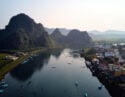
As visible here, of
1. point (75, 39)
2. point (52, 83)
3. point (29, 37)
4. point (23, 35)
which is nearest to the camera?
point (52, 83)

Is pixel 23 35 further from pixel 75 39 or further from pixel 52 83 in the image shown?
pixel 52 83

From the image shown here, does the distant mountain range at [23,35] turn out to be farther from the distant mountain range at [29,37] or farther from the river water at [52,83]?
the river water at [52,83]

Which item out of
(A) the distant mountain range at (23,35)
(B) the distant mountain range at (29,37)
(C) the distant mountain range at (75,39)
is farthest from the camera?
(C) the distant mountain range at (75,39)

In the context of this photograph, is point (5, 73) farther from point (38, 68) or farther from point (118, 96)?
point (118, 96)

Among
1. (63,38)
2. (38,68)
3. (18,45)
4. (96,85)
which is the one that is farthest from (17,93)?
(63,38)

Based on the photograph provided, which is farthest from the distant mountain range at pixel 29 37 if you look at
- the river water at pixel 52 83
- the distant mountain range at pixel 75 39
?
the river water at pixel 52 83

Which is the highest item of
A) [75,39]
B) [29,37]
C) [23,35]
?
[23,35]

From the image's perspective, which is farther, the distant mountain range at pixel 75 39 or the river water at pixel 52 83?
the distant mountain range at pixel 75 39

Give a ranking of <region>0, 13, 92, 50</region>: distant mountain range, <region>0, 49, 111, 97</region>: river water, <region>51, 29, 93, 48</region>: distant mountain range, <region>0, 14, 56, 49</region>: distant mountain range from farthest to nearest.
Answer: <region>51, 29, 93, 48</region>: distant mountain range
<region>0, 13, 92, 50</region>: distant mountain range
<region>0, 14, 56, 49</region>: distant mountain range
<region>0, 49, 111, 97</region>: river water

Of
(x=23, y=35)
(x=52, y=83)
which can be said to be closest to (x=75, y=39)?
(x=23, y=35)

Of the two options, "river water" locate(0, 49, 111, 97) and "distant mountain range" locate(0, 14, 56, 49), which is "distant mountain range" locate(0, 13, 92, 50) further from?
"river water" locate(0, 49, 111, 97)

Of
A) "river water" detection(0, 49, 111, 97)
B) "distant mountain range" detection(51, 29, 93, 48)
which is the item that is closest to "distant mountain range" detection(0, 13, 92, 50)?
"distant mountain range" detection(51, 29, 93, 48)
